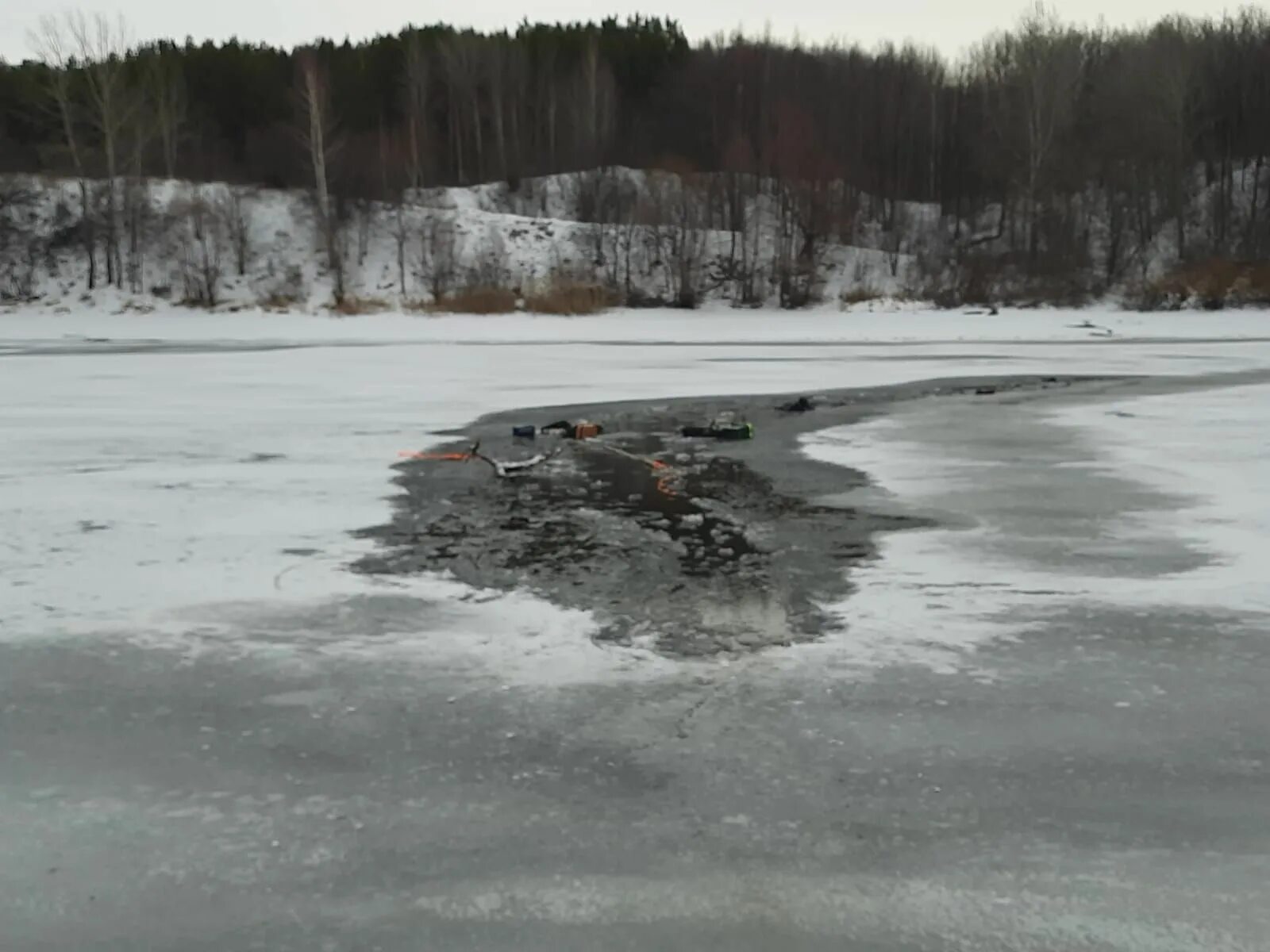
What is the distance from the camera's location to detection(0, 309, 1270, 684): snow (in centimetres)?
577

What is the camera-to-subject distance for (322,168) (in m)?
42.5

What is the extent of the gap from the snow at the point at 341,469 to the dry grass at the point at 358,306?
916cm

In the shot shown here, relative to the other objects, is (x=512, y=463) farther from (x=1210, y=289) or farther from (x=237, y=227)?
(x=237, y=227)

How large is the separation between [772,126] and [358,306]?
2264 cm

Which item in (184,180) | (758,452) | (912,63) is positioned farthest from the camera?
(912,63)

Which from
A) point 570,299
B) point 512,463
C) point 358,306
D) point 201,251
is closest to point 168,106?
point 201,251

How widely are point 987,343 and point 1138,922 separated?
91.7 ft

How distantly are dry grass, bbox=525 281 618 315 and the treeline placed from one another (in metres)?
9.01

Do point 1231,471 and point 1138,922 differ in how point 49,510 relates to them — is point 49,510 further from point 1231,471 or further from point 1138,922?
point 1231,471

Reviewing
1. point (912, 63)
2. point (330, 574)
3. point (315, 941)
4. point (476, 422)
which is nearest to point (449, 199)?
point (912, 63)

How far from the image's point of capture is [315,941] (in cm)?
306

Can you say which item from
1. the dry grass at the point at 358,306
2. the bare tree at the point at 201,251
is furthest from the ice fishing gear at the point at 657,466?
the bare tree at the point at 201,251

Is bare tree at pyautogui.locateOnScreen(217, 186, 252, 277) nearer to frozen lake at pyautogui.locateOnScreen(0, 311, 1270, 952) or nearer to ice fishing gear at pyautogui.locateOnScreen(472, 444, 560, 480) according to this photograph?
ice fishing gear at pyautogui.locateOnScreen(472, 444, 560, 480)

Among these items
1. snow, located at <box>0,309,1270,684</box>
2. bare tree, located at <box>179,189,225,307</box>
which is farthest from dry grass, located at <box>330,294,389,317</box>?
snow, located at <box>0,309,1270,684</box>
